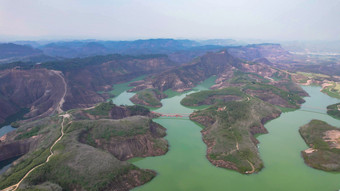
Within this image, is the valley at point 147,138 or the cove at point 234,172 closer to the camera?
the valley at point 147,138

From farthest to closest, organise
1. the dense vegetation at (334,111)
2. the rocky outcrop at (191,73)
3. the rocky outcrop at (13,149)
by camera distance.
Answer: the rocky outcrop at (191,73) → the dense vegetation at (334,111) → the rocky outcrop at (13,149)

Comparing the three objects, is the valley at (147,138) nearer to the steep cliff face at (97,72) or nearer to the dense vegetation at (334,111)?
the steep cliff face at (97,72)

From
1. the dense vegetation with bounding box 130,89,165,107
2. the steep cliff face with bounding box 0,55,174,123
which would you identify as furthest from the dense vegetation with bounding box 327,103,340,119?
the steep cliff face with bounding box 0,55,174,123

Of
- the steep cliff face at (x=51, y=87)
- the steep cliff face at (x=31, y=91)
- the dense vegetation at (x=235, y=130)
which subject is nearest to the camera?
the dense vegetation at (x=235, y=130)

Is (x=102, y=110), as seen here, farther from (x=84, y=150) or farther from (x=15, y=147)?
(x=84, y=150)

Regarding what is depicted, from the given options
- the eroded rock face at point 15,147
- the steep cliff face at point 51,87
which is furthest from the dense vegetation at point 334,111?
the eroded rock face at point 15,147
